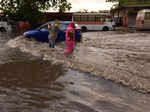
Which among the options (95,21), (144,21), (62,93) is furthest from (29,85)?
(95,21)

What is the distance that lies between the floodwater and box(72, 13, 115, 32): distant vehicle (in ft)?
82.6

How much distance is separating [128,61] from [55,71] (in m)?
3.16

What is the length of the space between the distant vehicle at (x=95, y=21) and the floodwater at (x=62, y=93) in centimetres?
2518

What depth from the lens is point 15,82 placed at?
6250mm

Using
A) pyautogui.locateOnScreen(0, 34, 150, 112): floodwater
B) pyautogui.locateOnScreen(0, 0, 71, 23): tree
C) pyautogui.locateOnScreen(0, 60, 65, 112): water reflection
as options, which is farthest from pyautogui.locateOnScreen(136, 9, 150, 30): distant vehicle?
pyautogui.locateOnScreen(0, 34, 150, 112): floodwater

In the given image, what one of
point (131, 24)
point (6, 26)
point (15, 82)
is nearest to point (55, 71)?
point (15, 82)

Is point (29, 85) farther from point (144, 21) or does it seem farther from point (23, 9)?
point (23, 9)

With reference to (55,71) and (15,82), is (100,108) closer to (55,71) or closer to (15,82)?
(15,82)

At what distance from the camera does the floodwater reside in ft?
14.9

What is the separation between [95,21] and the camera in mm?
32281

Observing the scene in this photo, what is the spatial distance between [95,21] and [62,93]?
2747 centimetres

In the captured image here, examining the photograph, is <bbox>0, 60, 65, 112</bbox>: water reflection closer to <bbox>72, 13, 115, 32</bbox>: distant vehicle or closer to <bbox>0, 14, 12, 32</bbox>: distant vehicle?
<bbox>0, 14, 12, 32</bbox>: distant vehicle

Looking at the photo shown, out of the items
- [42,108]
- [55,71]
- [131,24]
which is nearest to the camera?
[42,108]

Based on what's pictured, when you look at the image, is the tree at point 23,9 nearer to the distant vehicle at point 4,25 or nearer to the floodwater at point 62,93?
the distant vehicle at point 4,25
